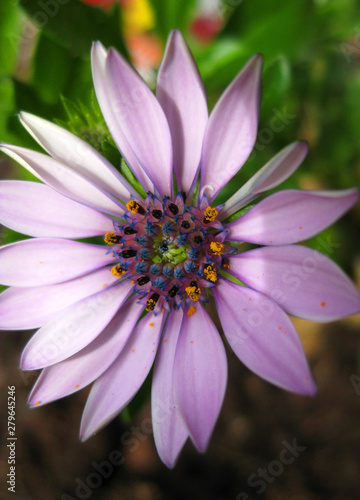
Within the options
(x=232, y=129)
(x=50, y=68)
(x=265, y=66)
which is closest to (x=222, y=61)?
(x=265, y=66)

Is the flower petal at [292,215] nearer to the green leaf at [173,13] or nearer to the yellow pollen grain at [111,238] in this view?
the yellow pollen grain at [111,238]

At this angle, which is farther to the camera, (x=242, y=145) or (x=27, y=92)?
(x=27, y=92)

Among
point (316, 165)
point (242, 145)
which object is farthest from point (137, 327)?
point (316, 165)

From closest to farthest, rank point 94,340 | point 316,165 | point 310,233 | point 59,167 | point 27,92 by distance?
point 310,233 < point 59,167 < point 94,340 < point 27,92 < point 316,165

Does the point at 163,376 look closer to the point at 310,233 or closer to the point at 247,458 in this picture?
the point at 310,233

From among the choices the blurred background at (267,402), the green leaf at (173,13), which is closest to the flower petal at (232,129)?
the blurred background at (267,402)

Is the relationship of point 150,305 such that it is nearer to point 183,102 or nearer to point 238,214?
point 238,214

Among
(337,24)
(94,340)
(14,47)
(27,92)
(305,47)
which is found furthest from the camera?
(337,24)
